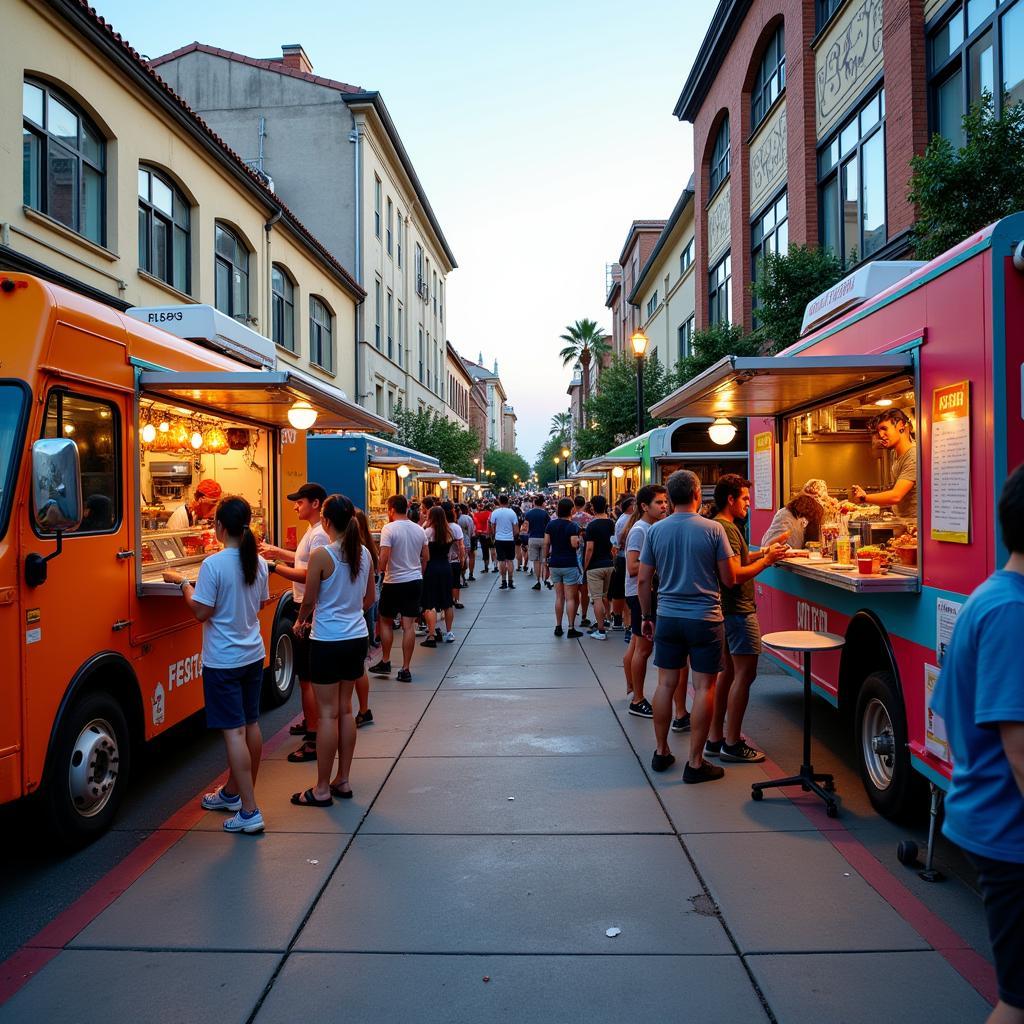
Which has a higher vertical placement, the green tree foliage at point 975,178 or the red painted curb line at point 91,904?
the green tree foliage at point 975,178

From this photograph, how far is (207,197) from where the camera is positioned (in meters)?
18.1

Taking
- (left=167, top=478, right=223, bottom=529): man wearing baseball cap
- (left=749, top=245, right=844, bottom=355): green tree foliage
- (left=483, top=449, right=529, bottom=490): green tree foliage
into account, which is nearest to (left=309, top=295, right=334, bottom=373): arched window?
(left=749, top=245, right=844, bottom=355): green tree foliage

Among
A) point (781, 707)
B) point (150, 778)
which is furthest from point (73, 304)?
point (781, 707)

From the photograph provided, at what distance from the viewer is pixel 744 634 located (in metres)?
6.04

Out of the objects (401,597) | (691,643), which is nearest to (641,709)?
(691,643)

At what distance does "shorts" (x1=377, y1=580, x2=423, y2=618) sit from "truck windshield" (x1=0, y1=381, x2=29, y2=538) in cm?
502

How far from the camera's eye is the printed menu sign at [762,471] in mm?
8289

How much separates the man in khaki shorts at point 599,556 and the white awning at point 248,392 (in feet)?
12.9

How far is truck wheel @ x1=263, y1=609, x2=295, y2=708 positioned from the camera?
316 inches

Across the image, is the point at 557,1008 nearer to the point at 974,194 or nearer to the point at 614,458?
the point at 974,194

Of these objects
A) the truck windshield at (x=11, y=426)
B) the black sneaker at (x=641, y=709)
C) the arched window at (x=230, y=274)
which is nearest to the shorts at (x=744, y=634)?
the black sneaker at (x=641, y=709)

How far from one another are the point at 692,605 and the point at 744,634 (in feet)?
1.93

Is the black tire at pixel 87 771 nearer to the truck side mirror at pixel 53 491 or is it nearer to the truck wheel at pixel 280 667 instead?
the truck side mirror at pixel 53 491

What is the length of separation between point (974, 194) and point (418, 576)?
21.2 feet
